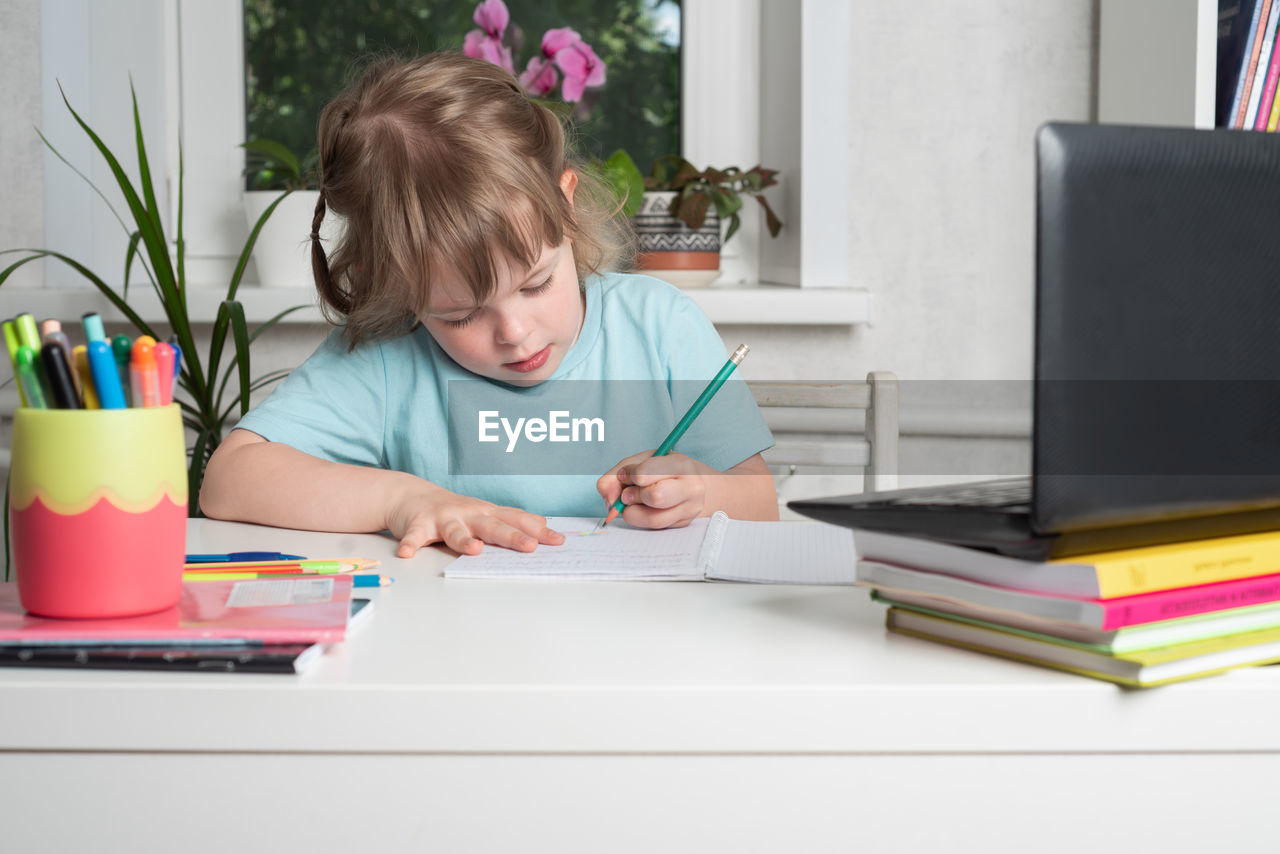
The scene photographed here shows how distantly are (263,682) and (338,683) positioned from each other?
34mm

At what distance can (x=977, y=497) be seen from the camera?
0.56 meters

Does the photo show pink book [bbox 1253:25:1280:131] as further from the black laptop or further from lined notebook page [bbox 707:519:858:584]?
the black laptop

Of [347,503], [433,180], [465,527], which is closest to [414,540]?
[465,527]

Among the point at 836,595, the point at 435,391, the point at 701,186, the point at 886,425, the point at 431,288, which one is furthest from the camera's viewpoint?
the point at 701,186

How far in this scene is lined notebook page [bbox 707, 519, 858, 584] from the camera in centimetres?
71

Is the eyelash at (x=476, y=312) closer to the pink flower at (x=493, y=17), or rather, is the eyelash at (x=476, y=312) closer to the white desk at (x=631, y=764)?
the white desk at (x=631, y=764)

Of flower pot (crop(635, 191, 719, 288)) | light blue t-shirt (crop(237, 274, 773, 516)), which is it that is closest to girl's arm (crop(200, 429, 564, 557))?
light blue t-shirt (crop(237, 274, 773, 516))

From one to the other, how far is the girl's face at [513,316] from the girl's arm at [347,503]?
16 centimetres

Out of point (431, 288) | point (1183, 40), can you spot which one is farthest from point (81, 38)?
point (1183, 40)

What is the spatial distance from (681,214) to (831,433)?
48cm

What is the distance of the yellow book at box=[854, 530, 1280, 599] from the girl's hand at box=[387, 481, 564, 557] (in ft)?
1.14

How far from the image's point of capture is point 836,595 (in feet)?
2.19

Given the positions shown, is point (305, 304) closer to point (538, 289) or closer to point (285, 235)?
point (285, 235)

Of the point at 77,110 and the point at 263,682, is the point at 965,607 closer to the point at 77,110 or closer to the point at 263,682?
the point at 263,682
